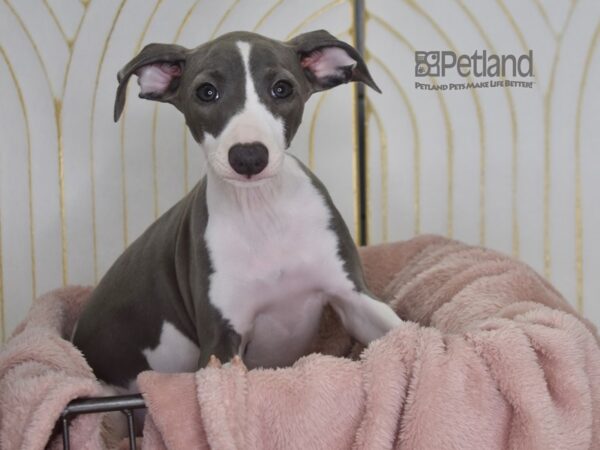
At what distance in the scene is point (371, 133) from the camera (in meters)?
2.15

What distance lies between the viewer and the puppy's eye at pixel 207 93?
1404 mm

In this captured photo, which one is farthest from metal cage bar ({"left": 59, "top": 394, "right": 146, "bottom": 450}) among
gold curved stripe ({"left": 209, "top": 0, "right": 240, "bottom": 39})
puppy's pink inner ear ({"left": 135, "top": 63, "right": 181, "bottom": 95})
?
gold curved stripe ({"left": 209, "top": 0, "right": 240, "bottom": 39})

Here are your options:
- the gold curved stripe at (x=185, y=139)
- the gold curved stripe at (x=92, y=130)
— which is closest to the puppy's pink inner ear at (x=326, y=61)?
the gold curved stripe at (x=185, y=139)

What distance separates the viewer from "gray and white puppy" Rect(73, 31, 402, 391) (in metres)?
1.39

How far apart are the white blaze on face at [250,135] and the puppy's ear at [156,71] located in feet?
0.60

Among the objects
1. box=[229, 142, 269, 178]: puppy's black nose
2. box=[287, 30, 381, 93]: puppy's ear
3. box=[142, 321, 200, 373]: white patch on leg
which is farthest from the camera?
box=[142, 321, 200, 373]: white patch on leg

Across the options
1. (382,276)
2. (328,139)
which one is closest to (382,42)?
(328,139)

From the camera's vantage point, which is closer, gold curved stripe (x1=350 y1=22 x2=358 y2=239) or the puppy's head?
the puppy's head

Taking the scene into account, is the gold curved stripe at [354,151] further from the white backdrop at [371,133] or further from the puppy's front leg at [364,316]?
the puppy's front leg at [364,316]

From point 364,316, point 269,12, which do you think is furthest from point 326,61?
point 269,12

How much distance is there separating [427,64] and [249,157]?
97cm

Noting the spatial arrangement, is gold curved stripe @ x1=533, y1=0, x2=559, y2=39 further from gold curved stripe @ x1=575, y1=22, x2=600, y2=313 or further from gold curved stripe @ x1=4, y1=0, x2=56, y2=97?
gold curved stripe @ x1=4, y1=0, x2=56, y2=97

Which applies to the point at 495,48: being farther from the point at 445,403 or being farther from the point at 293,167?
the point at 445,403

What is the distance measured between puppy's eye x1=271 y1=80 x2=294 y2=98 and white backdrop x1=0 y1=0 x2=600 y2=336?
726 millimetres
